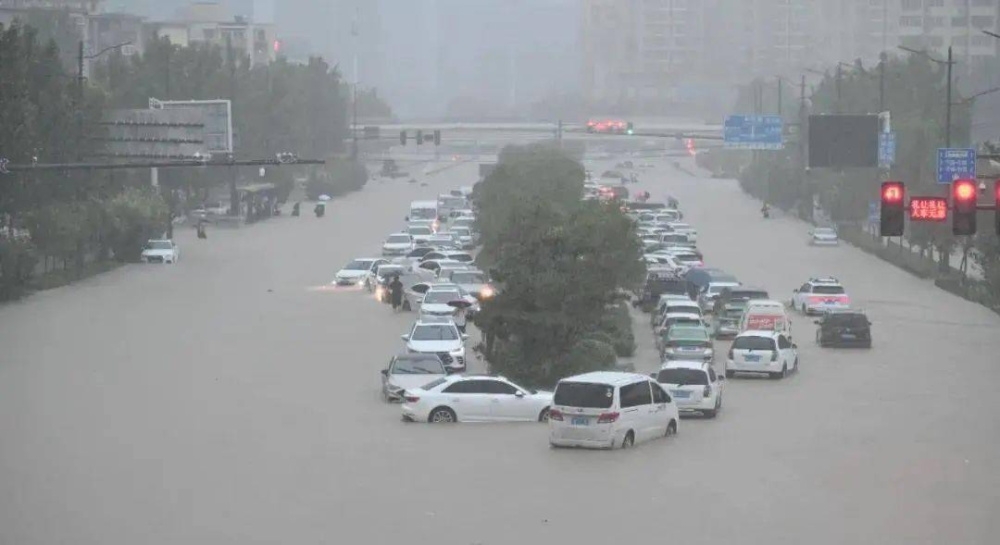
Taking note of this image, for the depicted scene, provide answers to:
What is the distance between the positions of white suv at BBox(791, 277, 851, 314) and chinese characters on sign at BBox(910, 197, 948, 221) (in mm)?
26968

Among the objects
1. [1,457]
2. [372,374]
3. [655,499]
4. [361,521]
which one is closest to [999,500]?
[655,499]

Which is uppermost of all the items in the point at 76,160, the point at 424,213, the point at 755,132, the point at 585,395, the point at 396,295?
the point at 755,132

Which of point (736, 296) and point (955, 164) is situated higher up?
point (955, 164)

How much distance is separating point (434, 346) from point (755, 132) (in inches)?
2199

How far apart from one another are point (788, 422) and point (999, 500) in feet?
28.2

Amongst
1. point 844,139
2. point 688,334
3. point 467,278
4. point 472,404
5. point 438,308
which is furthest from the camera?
point 844,139

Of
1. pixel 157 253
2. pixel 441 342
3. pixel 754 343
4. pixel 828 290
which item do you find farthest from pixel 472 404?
pixel 157 253

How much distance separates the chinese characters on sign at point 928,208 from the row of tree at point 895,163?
963 inches

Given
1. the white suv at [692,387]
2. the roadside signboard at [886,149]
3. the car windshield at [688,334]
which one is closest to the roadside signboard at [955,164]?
the car windshield at [688,334]

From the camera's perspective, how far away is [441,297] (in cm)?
5288

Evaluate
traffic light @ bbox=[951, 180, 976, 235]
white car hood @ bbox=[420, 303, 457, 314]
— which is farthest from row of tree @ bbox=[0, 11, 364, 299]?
traffic light @ bbox=[951, 180, 976, 235]

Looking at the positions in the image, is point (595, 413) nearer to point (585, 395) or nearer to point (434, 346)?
point (585, 395)

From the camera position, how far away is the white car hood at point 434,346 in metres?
41.2

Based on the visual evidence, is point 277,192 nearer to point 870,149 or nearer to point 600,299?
point 870,149
